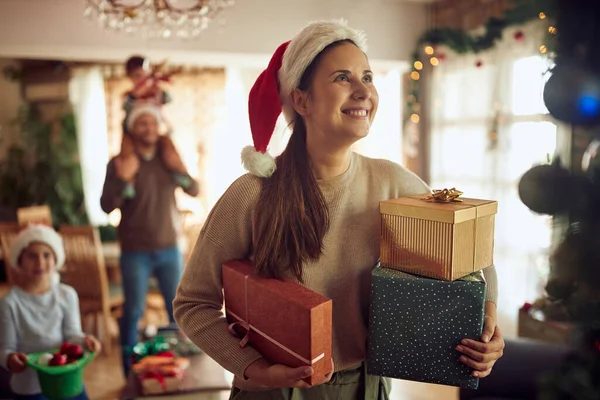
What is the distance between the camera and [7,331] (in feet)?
7.38

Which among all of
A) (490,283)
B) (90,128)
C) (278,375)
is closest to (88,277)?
(90,128)

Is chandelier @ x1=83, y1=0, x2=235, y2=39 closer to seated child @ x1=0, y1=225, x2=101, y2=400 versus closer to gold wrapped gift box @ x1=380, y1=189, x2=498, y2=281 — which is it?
seated child @ x1=0, y1=225, x2=101, y2=400

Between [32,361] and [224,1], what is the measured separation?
85.6 inches

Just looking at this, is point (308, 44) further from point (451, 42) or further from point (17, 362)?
point (451, 42)

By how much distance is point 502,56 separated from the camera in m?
3.52

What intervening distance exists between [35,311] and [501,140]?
2965 millimetres

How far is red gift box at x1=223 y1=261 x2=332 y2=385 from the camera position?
902mm

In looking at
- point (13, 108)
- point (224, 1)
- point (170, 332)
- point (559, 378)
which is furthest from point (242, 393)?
point (13, 108)

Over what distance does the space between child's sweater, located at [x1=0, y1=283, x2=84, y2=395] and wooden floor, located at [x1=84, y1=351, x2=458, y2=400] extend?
34.9 inches

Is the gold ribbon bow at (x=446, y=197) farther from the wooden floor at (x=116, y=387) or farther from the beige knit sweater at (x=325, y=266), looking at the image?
the wooden floor at (x=116, y=387)

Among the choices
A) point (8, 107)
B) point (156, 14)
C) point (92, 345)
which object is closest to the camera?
point (92, 345)

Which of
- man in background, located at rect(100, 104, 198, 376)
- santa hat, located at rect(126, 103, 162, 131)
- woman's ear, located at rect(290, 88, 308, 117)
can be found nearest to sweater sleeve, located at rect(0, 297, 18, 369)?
man in background, located at rect(100, 104, 198, 376)

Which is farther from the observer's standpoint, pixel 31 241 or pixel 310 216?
pixel 31 241

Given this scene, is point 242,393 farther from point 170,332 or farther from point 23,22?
point 23,22
